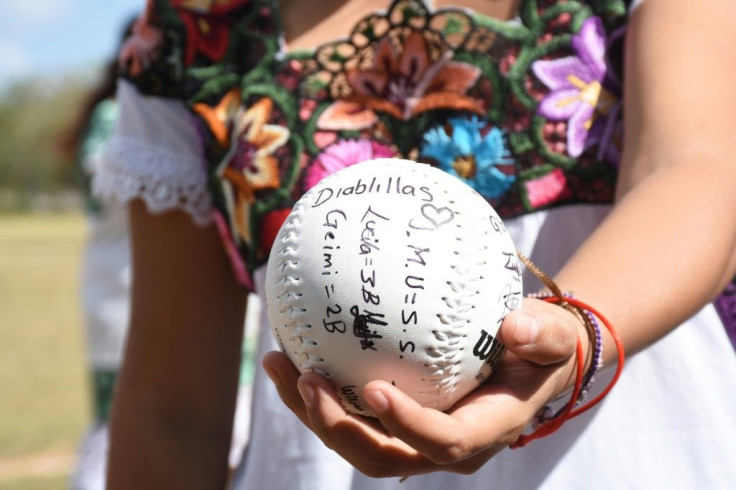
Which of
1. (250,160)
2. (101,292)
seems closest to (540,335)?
(250,160)

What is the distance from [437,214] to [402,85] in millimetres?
506

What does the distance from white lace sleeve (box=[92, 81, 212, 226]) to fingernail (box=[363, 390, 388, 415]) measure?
36.2 inches

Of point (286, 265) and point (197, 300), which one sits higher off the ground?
point (286, 265)

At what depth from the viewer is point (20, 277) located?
1934 centimetres

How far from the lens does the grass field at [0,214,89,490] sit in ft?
21.5

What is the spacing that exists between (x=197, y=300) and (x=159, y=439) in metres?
0.30

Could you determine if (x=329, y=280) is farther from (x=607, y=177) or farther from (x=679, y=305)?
(x=607, y=177)

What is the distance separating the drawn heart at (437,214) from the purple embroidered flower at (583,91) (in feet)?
1.41

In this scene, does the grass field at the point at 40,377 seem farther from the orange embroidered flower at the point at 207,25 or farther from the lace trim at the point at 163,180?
the orange embroidered flower at the point at 207,25

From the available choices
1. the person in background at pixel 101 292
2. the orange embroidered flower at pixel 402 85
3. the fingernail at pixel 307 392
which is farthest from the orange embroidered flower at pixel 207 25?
the person in background at pixel 101 292

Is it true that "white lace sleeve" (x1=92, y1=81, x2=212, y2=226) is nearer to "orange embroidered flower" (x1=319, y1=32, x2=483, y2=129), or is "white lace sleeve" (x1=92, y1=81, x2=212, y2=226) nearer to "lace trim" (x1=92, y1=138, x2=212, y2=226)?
"lace trim" (x1=92, y1=138, x2=212, y2=226)

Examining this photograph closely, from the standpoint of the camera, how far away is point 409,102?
5.39 ft

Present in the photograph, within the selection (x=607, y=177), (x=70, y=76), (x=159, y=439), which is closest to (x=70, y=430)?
(x=159, y=439)

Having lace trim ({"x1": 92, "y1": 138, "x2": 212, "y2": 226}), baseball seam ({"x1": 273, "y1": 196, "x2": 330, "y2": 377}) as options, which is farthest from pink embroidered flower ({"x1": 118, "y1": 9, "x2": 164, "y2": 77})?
baseball seam ({"x1": 273, "y1": 196, "x2": 330, "y2": 377})
